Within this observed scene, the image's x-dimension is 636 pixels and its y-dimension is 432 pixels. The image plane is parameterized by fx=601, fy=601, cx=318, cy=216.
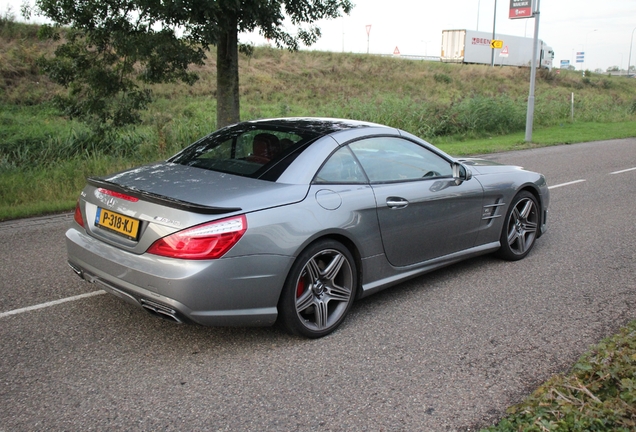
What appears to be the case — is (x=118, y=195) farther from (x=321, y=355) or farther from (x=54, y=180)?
(x=54, y=180)

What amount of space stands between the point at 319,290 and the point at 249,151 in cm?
127

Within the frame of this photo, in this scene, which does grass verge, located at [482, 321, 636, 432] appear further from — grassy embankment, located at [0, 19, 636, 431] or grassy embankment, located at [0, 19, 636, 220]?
grassy embankment, located at [0, 19, 636, 220]

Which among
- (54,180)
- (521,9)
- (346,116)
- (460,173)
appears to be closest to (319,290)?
(460,173)

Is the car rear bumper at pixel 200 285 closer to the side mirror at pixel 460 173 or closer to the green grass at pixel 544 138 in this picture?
the side mirror at pixel 460 173

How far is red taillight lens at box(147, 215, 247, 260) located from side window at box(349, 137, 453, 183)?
4.62 feet

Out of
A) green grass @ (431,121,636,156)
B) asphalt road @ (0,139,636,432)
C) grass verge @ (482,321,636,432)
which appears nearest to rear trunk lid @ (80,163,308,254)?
asphalt road @ (0,139,636,432)

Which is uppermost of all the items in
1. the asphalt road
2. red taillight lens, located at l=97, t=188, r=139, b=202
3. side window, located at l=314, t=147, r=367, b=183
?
side window, located at l=314, t=147, r=367, b=183

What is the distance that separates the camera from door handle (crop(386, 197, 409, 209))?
15.1 feet

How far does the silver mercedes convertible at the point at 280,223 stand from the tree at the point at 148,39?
194 inches

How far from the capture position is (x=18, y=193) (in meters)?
9.05

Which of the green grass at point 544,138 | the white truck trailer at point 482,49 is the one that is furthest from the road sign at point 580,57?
the green grass at point 544,138

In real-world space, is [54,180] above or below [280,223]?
below

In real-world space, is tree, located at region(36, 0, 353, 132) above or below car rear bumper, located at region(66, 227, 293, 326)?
above

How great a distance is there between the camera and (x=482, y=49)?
197 ft
